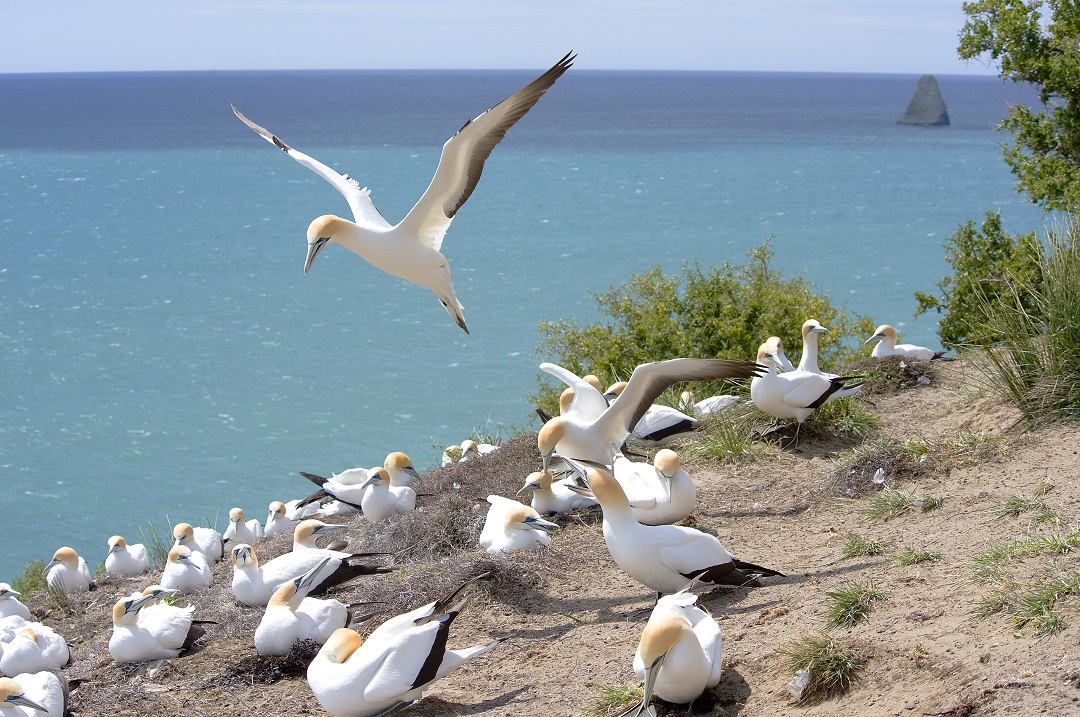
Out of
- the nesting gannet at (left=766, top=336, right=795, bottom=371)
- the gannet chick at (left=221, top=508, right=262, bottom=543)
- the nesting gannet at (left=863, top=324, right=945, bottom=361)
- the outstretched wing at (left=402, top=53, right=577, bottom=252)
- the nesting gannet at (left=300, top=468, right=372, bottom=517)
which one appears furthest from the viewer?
the gannet chick at (left=221, top=508, right=262, bottom=543)

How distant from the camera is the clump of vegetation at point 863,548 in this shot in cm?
619

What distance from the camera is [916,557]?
228 inches

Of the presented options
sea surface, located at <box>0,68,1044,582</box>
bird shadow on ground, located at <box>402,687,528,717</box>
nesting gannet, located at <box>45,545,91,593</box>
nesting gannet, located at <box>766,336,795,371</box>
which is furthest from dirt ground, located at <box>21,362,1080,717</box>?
sea surface, located at <box>0,68,1044,582</box>

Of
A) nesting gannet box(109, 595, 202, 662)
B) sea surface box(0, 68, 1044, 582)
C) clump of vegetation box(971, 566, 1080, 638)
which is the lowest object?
sea surface box(0, 68, 1044, 582)

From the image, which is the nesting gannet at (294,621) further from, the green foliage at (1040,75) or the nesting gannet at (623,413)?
the green foliage at (1040,75)

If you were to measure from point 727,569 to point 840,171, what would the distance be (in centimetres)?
9047

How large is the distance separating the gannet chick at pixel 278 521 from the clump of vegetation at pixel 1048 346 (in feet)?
27.6

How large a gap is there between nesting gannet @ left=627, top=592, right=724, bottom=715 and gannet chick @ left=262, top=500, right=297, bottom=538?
924 cm

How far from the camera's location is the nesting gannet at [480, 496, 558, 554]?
289 inches

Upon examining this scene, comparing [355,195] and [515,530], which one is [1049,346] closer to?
[515,530]

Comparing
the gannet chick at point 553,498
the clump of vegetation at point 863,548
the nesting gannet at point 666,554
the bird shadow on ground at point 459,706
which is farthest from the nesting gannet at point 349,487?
the clump of vegetation at point 863,548

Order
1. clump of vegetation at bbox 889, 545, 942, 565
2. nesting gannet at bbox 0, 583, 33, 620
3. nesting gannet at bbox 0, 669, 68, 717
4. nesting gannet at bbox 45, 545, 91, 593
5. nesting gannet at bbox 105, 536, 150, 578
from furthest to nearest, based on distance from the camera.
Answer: nesting gannet at bbox 105, 536, 150, 578 → nesting gannet at bbox 45, 545, 91, 593 → nesting gannet at bbox 0, 583, 33, 620 → nesting gannet at bbox 0, 669, 68, 717 → clump of vegetation at bbox 889, 545, 942, 565

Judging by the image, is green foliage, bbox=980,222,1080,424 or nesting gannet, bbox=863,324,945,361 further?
→ nesting gannet, bbox=863,324,945,361

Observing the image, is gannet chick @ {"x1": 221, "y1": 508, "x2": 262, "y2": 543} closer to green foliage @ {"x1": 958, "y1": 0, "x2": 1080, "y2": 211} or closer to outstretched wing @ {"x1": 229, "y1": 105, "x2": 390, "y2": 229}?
outstretched wing @ {"x1": 229, "y1": 105, "x2": 390, "y2": 229}
